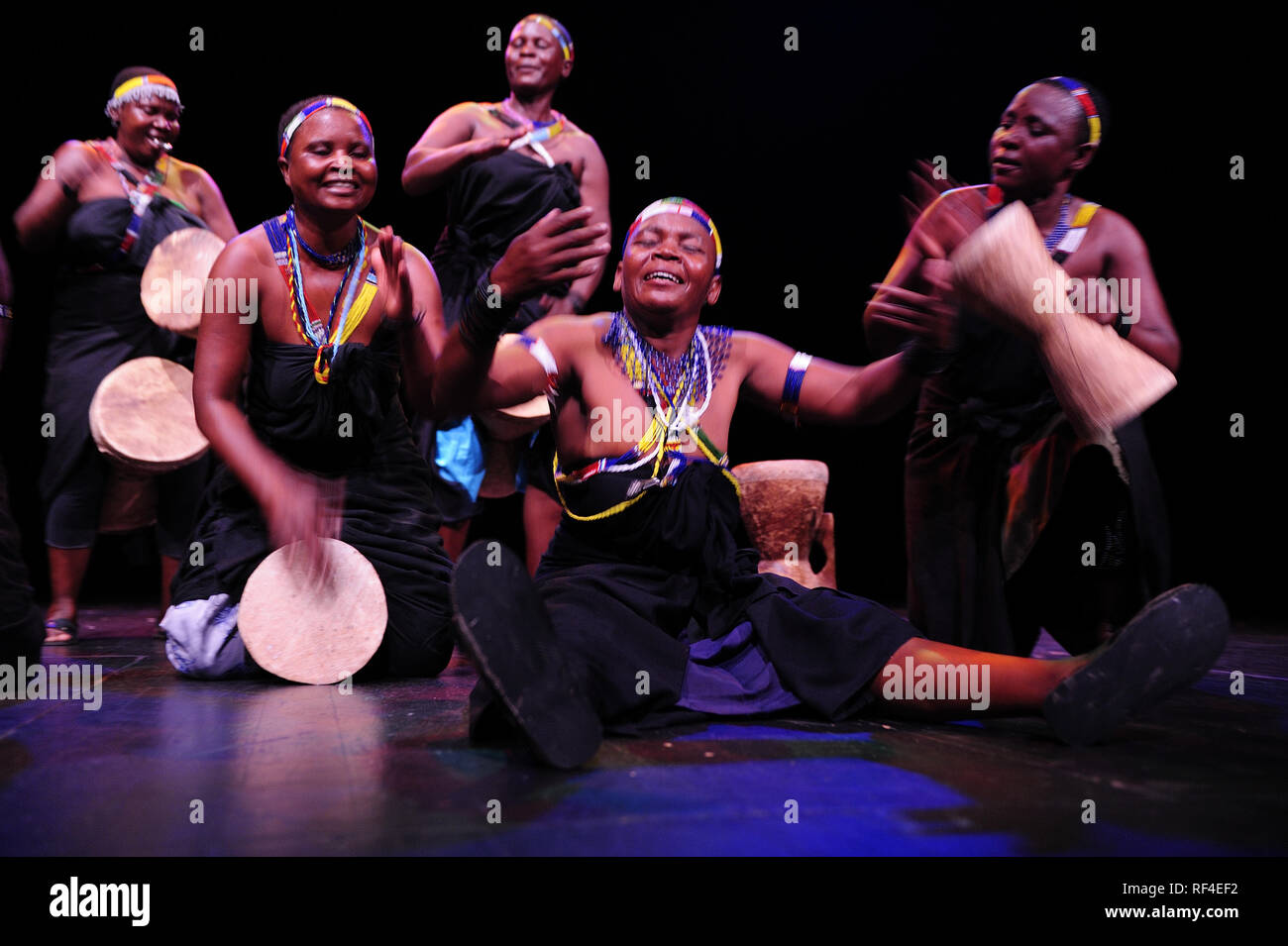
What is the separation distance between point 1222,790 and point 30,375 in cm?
545

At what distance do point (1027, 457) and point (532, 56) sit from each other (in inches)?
90.6

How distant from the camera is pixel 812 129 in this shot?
5.08 metres

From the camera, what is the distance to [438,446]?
12.1 ft

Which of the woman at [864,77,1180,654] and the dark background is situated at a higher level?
the dark background

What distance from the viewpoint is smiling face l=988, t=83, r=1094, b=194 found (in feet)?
9.11

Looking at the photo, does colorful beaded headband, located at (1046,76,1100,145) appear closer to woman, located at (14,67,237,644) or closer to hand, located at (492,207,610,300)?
hand, located at (492,207,610,300)

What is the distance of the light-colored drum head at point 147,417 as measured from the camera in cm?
327

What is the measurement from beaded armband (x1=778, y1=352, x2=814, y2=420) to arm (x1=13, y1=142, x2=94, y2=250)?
8.63 feet

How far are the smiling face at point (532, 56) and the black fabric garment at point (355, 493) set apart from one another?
152 cm

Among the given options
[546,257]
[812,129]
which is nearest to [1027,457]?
[546,257]

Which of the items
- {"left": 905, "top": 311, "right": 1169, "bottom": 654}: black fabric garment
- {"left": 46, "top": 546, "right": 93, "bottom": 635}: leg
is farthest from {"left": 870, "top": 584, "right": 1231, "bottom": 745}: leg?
{"left": 46, "top": 546, "right": 93, "bottom": 635}: leg

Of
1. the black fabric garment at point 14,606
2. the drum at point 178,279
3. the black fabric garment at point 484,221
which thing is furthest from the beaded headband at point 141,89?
the black fabric garment at point 14,606

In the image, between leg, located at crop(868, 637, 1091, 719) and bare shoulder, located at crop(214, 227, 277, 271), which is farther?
bare shoulder, located at crop(214, 227, 277, 271)
